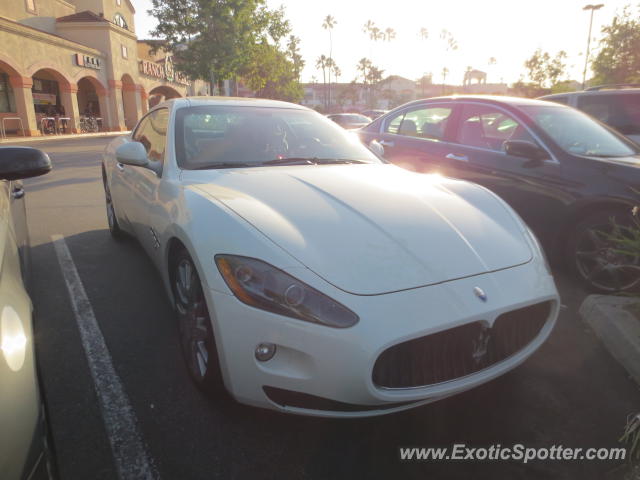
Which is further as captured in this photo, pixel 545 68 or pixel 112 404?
pixel 545 68

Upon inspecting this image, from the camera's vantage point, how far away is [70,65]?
977 inches

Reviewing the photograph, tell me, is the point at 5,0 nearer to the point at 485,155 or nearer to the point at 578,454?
the point at 485,155

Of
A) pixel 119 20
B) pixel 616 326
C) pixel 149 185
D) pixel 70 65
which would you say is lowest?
pixel 616 326

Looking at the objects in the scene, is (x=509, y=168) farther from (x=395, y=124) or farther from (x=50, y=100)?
(x=50, y=100)

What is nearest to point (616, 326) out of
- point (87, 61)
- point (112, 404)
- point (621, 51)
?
point (112, 404)

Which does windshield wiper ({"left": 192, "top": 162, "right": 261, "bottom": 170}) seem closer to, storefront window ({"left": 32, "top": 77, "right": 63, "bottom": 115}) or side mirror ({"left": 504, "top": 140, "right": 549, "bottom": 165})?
side mirror ({"left": 504, "top": 140, "right": 549, "bottom": 165})

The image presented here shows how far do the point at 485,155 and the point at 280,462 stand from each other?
11.9 feet

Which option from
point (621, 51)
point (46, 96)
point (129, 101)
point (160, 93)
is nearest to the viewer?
point (621, 51)

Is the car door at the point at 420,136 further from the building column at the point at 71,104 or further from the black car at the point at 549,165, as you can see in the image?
the building column at the point at 71,104

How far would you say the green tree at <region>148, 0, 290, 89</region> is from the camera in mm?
24781

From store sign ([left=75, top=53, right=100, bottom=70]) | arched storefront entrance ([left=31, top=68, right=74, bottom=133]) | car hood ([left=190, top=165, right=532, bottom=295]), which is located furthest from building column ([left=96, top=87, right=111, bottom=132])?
car hood ([left=190, top=165, right=532, bottom=295])

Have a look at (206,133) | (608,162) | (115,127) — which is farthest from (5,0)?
(608,162)

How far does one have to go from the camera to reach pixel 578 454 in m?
1.95

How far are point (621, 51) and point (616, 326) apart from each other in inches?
961
